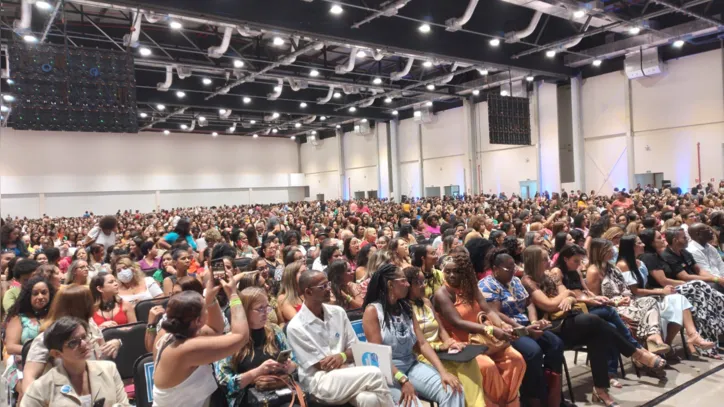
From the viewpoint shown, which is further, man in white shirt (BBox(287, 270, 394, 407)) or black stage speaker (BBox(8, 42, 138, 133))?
black stage speaker (BBox(8, 42, 138, 133))

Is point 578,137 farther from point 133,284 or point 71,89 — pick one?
point 133,284

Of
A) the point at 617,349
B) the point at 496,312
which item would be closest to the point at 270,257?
the point at 496,312

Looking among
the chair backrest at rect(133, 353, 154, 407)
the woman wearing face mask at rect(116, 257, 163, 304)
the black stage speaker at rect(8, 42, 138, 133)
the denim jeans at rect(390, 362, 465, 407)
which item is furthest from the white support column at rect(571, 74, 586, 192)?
the chair backrest at rect(133, 353, 154, 407)

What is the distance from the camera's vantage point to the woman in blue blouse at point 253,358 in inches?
103

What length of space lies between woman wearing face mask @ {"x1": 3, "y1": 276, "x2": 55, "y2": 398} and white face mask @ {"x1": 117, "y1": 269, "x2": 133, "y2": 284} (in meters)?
1.08

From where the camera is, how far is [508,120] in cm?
1747

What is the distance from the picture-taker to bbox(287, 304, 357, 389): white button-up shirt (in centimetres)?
289

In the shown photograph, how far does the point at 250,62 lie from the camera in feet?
53.7

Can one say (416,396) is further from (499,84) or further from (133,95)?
(499,84)

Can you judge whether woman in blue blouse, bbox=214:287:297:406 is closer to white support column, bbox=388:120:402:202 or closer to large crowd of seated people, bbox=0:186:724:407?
large crowd of seated people, bbox=0:186:724:407

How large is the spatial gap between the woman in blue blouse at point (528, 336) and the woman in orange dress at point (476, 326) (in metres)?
0.17

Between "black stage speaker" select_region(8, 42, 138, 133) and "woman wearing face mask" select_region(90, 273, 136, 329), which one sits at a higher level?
"black stage speaker" select_region(8, 42, 138, 133)

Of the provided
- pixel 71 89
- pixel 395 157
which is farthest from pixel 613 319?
pixel 395 157

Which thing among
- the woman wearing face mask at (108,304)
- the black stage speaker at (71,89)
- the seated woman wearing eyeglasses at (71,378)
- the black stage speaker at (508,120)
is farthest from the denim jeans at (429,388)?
the black stage speaker at (508,120)
